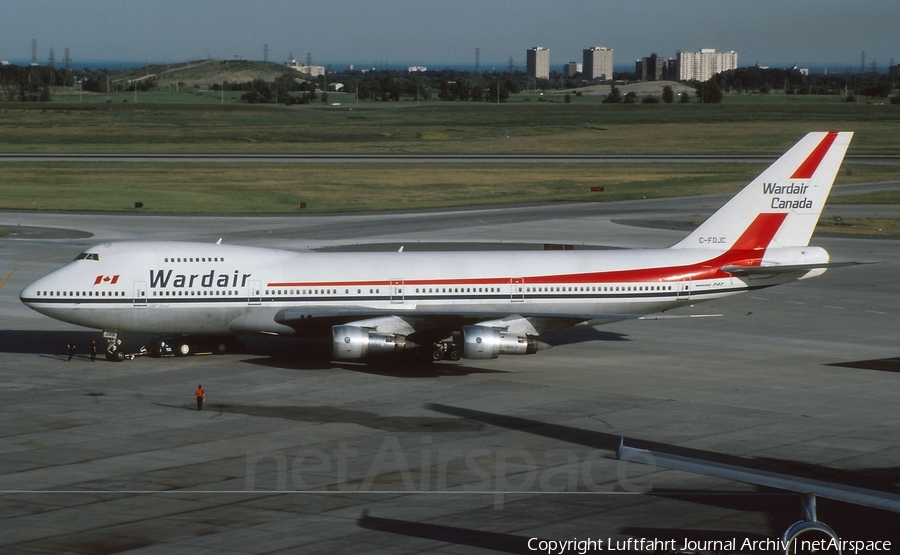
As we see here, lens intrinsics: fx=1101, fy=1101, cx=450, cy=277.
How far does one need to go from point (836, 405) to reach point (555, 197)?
6936 cm

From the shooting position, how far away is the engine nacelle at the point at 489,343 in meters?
40.3

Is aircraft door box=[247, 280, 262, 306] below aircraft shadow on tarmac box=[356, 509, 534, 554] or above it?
above

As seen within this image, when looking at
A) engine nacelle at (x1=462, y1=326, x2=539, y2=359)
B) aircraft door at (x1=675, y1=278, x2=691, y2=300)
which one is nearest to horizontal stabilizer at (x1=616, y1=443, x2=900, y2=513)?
engine nacelle at (x1=462, y1=326, x2=539, y2=359)

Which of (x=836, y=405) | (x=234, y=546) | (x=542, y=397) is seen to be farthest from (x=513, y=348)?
(x=234, y=546)

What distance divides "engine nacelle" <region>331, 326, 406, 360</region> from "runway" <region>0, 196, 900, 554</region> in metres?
1.23

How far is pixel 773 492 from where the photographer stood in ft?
90.5

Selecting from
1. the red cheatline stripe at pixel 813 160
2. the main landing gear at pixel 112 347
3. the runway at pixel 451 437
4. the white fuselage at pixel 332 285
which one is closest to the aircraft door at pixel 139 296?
the white fuselage at pixel 332 285

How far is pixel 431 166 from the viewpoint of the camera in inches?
5044

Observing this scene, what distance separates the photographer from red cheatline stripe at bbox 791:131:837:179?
47188mm

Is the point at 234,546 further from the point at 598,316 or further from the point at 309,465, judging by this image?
the point at 598,316

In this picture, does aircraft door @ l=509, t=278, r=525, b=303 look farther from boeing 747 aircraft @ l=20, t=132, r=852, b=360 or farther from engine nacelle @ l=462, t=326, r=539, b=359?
engine nacelle @ l=462, t=326, r=539, b=359

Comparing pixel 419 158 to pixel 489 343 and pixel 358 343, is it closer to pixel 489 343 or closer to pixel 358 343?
pixel 358 343

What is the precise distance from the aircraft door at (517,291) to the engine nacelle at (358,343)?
568 cm

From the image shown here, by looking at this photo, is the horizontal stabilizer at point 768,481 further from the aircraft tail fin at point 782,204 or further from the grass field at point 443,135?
the grass field at point 443,135
